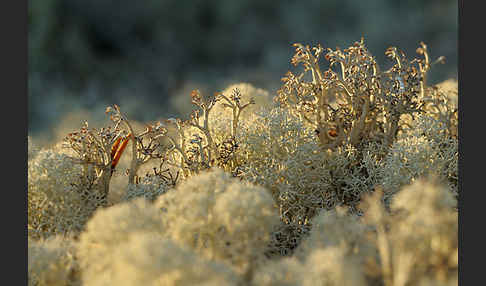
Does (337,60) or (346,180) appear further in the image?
(337,60)

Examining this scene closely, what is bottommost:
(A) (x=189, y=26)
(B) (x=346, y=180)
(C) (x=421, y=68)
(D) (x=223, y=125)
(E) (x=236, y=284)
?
(E) (x=236, y=284)

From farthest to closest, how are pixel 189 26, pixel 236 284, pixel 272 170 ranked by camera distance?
pixel 189 26 < pixel 272 170 < pixel 236 284

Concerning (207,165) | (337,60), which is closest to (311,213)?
(207,165)

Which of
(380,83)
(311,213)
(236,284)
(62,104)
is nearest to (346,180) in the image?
(311,213)

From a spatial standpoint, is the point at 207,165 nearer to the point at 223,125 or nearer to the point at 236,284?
the point at 223,125

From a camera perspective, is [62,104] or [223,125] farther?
[62,104]

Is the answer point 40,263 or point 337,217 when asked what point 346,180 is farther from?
point 40,263

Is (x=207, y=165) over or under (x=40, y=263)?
over

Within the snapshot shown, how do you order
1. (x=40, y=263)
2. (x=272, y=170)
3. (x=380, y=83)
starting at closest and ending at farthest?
(x=40, y=263) → (x=272, y=170) → (x=380, y=83)

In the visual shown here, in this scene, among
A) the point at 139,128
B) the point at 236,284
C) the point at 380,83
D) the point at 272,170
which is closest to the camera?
the point at 236,284
